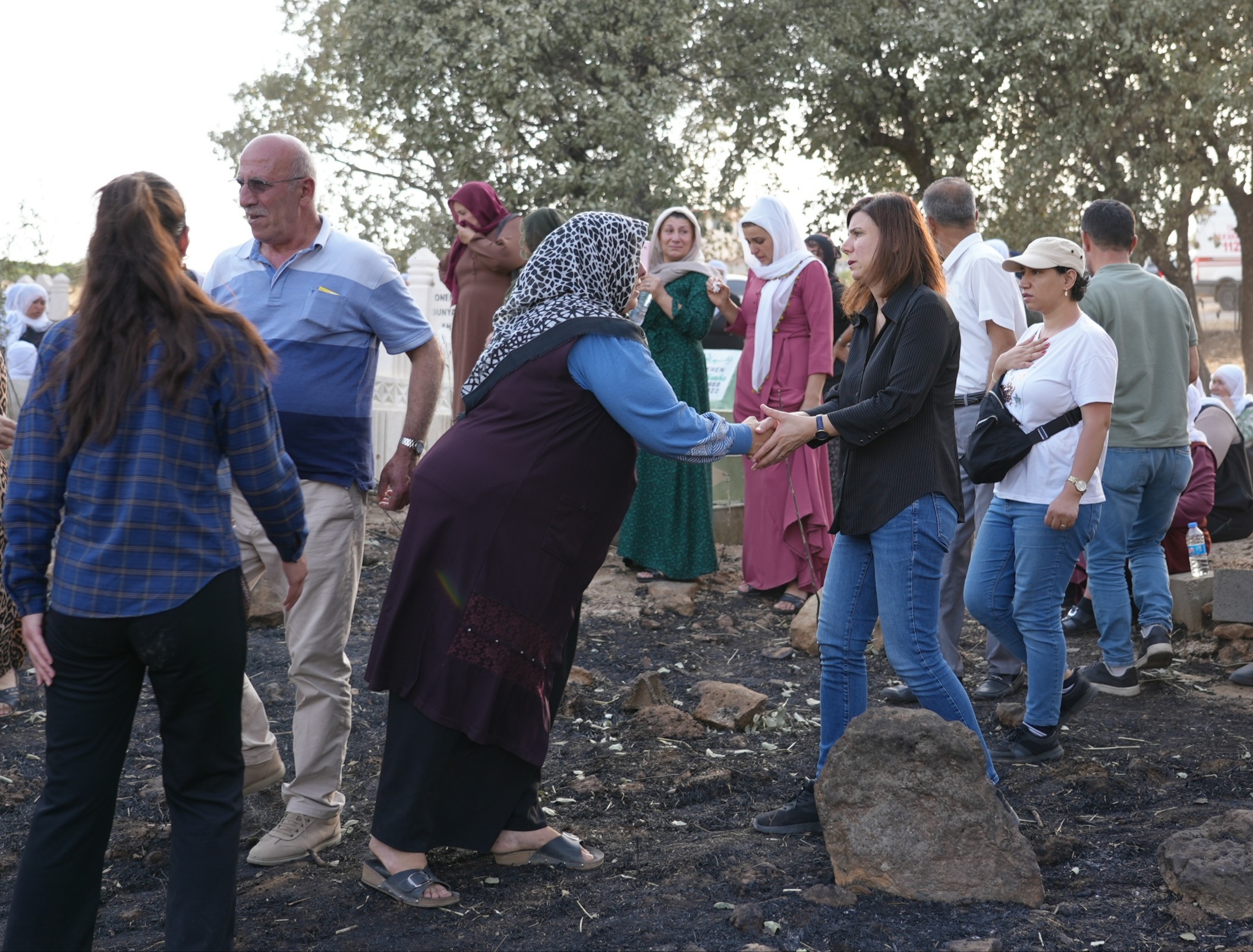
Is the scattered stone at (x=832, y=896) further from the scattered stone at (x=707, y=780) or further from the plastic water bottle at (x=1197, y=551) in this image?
the plastic water bottle at (x=1197, y=551)

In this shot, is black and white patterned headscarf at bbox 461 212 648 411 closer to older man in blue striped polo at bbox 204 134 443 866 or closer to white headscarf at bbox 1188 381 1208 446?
older man in blue striped polo at bbox 204 134 443 866

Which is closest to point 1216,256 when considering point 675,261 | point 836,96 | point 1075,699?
point 836,96

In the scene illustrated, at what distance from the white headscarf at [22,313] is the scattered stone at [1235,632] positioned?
10.0m

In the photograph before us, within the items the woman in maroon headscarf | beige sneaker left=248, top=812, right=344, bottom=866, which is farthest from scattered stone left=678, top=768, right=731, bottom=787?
the woman in maroon headscarf

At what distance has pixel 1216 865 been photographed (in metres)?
3.17

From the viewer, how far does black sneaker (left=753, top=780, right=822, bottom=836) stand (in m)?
3.86

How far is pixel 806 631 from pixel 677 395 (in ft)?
6.17

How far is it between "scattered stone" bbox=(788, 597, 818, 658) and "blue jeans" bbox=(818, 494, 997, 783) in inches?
99.1

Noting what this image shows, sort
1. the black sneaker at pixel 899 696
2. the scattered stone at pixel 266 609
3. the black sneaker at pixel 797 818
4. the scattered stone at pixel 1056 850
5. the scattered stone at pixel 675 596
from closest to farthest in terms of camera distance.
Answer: the scattered stone at pixel 1056 850, the black sneaker at pixel 797 818, the black sneaker at pixel 899 696, the scattered stone at pixel 266 609, the scattered stone at pixel 675 596

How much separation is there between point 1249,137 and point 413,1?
9968 mm

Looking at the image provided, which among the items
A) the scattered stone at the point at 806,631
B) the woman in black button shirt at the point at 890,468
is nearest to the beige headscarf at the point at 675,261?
the scattered stone at the point at 806,631

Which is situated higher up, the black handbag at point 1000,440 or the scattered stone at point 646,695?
the black handbag at point 1000,440

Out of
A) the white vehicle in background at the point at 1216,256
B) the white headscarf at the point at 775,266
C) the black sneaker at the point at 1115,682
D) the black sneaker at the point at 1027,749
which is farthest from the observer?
the white vehicle in background at the point at 1216,256

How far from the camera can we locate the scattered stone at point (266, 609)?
6.64 m
